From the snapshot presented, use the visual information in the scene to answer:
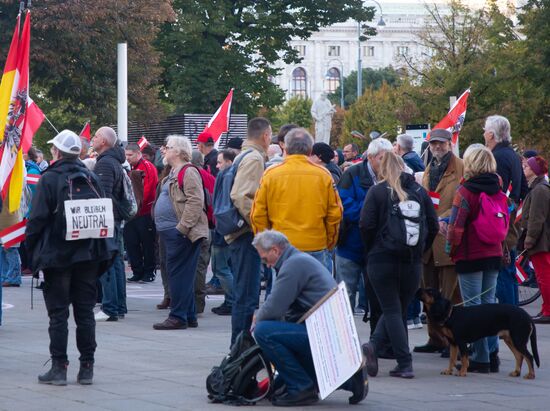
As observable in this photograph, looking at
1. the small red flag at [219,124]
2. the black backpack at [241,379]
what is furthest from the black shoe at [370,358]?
the small red flag at [219,124]

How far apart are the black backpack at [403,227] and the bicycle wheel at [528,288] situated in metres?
6.30

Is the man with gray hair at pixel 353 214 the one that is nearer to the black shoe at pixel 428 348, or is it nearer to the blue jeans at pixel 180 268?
the black shoe at pixel 428 348

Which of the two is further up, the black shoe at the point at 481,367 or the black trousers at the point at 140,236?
the black trousers at the point at 140,236

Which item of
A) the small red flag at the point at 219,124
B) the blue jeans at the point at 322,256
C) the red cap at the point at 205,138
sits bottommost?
the blue jeans at the point at 322,256

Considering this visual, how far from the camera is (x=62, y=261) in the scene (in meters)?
9.27

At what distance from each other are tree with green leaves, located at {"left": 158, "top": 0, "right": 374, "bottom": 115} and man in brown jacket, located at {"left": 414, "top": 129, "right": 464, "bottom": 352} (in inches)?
1305

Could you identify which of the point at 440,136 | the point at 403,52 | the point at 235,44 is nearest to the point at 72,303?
the point at 440,136

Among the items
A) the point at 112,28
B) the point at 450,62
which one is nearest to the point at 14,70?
the point at 112,28

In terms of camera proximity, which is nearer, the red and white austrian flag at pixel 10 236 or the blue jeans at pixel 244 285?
the blue jeans at pixel 244 285

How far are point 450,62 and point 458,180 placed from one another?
2929 cm

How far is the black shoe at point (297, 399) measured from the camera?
864 cm

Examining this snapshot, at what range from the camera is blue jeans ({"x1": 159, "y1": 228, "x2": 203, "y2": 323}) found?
12875mm

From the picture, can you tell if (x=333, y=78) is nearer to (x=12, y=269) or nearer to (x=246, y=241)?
(x=12, y=269)

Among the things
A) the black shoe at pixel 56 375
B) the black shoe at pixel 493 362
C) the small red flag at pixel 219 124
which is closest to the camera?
the black shoe at pixel 56 375
